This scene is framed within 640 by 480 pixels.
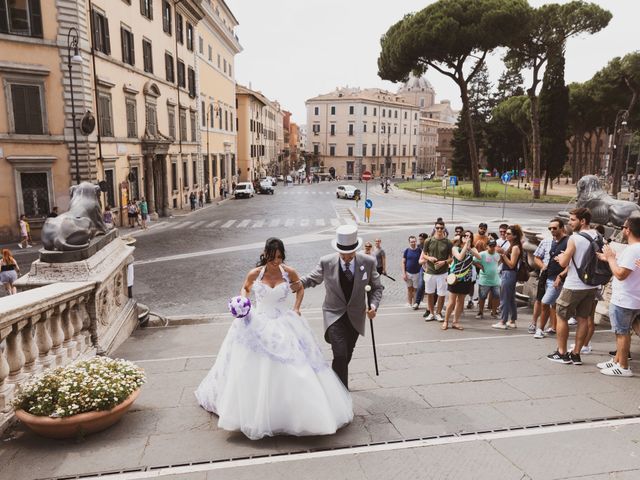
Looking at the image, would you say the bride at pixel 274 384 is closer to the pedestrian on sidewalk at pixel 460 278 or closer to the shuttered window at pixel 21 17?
the pedestrian on sidewalk at pixel 460 278

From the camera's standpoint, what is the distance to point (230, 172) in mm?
52031

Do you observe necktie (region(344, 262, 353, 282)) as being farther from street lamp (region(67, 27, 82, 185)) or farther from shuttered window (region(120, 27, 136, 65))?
shuttered window (region(120, 27, 136, 65))

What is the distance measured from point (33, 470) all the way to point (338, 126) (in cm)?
9462

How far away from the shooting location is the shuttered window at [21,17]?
62.5 ft

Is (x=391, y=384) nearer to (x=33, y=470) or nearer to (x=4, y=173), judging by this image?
(x=33, y=470)

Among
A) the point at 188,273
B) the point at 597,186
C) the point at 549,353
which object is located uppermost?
the point at 597,186

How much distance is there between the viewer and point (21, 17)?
63.7 feet

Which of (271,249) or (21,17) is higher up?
(21,17)

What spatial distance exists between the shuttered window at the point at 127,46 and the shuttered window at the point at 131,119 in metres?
2.05

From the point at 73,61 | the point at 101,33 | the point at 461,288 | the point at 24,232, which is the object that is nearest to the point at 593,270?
the point at 461,288

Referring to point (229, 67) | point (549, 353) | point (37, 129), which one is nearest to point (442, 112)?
point (229, 67)

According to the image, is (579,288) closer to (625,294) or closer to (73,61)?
(625,294)

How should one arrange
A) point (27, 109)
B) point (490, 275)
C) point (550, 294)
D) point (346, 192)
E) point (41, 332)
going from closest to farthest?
point (41, 332)
point (550, 294)
point (490, 275)
point (27, 109)
point (346, 192)

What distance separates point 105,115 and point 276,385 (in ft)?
75.6
